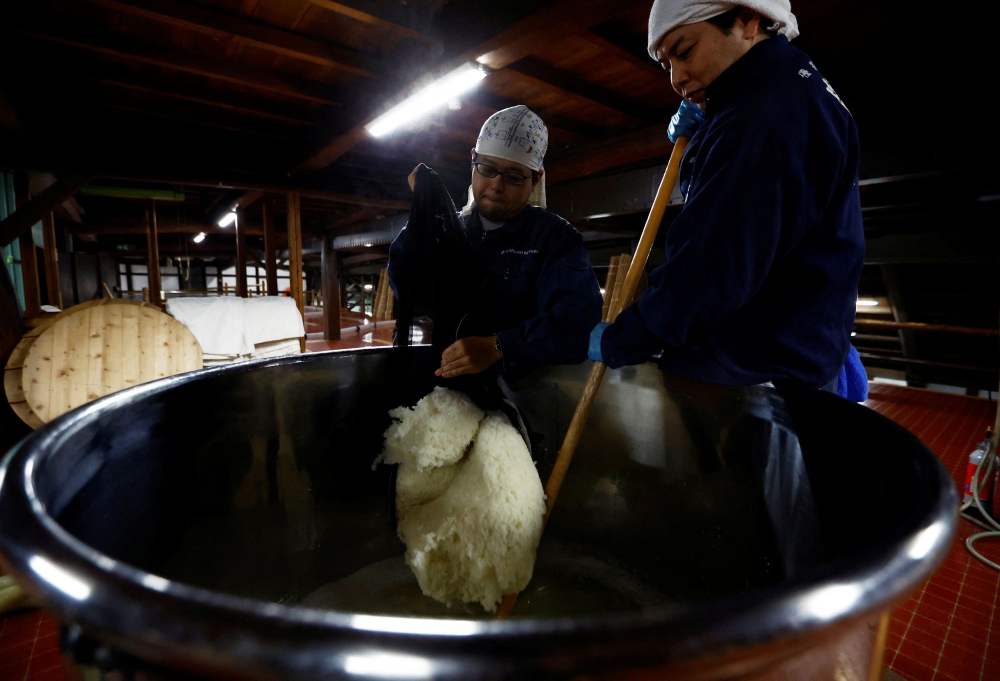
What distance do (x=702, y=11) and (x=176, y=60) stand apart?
3.77m

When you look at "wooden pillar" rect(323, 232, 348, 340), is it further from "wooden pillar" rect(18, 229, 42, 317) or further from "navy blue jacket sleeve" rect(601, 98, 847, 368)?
"navy blue jacket sleeve" rect(601, 98, 847, 368)

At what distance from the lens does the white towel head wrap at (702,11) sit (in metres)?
0.98

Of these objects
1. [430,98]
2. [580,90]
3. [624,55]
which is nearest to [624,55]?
[624,55]

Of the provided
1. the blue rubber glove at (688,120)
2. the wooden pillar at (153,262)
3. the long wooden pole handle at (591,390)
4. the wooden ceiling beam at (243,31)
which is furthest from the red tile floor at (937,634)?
the wooden pillar at (153,262)

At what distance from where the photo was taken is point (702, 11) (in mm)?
987

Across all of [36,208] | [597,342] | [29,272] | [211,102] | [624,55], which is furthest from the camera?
[29,272]

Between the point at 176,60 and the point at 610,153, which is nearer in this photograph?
the point at 176,60

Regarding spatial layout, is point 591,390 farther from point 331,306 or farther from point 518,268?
point 331,306

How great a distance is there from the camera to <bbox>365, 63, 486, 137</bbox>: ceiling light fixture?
3.06 meters

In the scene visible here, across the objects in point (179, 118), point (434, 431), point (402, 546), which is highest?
point (179, 118)

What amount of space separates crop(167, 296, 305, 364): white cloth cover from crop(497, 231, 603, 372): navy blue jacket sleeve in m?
4.02

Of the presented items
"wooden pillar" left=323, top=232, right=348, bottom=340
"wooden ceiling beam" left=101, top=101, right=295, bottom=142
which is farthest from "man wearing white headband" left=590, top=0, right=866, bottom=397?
"wooden pillar" left=323, top=232, right=348, bottom=340

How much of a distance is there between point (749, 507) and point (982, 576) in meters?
1.57

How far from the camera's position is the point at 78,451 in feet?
2.56
